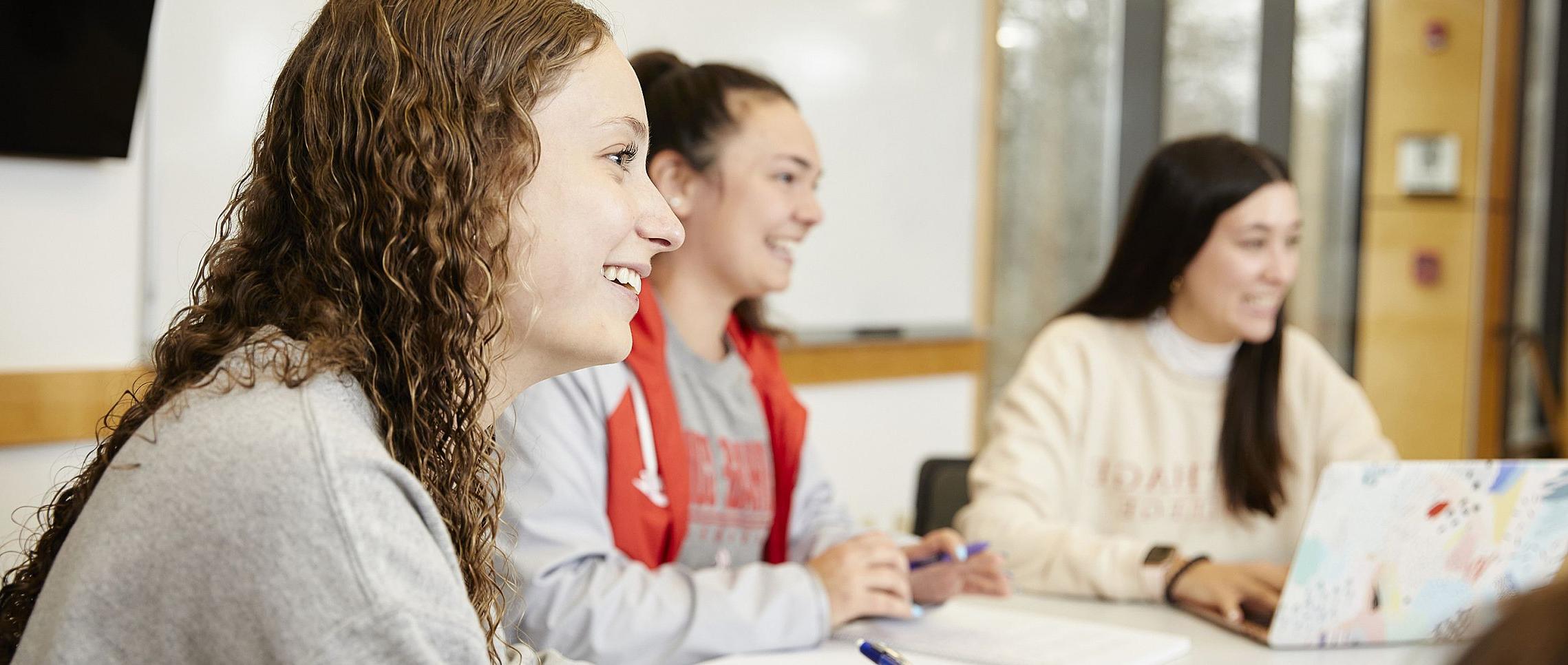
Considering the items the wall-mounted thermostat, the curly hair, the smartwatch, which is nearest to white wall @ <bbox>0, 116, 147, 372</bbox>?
the curly hair

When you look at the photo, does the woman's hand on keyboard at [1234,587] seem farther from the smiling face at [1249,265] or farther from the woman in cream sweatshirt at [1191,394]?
the smiling face at [1249,265]

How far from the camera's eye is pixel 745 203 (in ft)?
5.48

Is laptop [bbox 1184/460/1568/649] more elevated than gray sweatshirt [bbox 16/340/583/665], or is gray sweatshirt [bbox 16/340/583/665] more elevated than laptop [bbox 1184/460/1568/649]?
gray sweatshirt [bbox 16/340/583/665]

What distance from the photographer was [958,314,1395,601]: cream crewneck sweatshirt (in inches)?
80.0

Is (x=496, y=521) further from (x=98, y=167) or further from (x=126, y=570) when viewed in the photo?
(x=98, y=167)

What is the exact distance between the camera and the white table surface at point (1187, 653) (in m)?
1.34

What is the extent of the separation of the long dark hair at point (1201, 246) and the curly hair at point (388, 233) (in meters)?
1.45

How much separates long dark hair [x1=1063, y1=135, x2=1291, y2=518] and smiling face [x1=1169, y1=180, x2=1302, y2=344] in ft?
0.06

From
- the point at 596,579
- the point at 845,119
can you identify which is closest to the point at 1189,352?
the point at 596,579

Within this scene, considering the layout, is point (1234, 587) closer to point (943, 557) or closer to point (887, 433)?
point (943, 557)

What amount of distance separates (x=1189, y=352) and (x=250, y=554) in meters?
1.74

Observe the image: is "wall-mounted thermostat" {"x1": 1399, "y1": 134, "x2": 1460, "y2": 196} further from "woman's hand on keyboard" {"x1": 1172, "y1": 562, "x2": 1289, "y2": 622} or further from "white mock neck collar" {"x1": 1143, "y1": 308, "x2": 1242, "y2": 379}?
"woman's hand on keyboard" {"x1": 1172, "y1": 562, "x2": 1289, "y2": 622}

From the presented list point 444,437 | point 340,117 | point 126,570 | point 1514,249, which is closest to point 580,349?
point 444,437

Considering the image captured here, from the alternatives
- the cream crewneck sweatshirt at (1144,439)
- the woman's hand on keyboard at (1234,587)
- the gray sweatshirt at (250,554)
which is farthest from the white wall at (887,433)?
the gray sweatshirt at (250,554)
